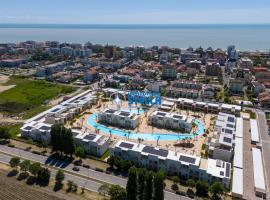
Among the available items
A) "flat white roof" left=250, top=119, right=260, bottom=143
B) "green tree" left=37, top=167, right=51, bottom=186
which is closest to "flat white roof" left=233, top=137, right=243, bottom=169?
"flat white roof" left=250, top=119, right=260, bottom=143

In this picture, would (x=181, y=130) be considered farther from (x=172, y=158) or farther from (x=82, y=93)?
(x=82, y=93)

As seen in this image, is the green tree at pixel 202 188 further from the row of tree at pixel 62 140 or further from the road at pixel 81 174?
the row of tree at pixel 62 140

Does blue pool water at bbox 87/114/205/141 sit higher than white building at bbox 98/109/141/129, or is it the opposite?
white building at bbox 98/109/141/129

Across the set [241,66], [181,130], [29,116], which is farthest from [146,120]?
[241,66]

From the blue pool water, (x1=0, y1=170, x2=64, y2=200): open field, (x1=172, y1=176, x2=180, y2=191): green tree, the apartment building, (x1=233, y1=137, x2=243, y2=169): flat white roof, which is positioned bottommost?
(x1=0, y1=170, x2=64, y2=200): open field

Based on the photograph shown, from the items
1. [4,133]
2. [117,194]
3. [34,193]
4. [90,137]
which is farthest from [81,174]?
[4,133]

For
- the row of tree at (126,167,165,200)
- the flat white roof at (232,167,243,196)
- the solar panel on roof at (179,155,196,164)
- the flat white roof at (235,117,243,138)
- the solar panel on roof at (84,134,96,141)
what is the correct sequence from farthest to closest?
the flat white roof at (235,117,243,138)
the solar panel on roof at (84,134,96,141)
the solar panel on roof at (179,155,196,164)
the flat white roof at (232,167,243,196)
the row of tree at (126,167,165,200)

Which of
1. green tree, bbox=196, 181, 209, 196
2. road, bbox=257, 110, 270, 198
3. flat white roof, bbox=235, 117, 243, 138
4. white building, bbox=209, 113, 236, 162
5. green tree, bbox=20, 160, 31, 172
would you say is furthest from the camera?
flat white roof, bbox=235, 117, 243, 138

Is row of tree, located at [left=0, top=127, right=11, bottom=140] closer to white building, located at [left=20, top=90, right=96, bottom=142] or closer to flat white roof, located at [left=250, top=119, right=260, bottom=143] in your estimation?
white building, located at [left=20, top=90, right=96, bottom=142]
